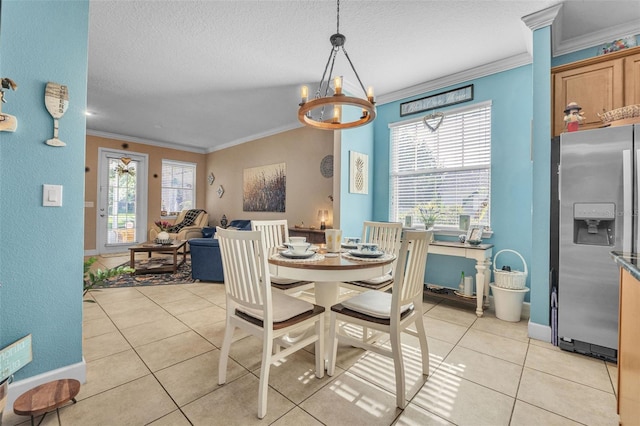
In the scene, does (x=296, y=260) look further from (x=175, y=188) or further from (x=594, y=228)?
(x=175, y=188)

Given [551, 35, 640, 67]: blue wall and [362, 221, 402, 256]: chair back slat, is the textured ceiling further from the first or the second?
[362, 221, 402, 256]: chair back slat

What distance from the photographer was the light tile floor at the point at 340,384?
149 centimetres

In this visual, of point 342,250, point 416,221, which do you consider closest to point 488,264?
point 416,221

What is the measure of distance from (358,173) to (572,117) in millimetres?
2271

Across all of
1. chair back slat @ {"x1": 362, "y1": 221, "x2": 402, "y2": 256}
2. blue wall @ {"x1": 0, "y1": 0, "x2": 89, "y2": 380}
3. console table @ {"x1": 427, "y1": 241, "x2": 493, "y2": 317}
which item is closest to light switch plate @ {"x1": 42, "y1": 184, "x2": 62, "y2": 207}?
blue wall @ {"x1": 0, "y1": 0, "x2": 89, "y2": 380}

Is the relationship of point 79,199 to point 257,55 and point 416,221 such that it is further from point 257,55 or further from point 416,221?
point 416,221

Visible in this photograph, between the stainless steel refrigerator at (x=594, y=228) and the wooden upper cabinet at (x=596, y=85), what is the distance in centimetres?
44

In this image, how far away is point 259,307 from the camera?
1568 mm

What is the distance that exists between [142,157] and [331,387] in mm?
7365

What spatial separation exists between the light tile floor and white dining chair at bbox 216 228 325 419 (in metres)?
0.18

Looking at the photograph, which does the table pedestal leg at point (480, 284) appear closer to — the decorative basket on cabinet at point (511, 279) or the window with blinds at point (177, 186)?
the decorative basket on cabinet at point (511, 279)

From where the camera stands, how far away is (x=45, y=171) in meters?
1.61

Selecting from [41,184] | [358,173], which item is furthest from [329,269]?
[358,173]

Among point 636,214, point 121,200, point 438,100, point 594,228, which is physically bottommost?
point 594,228
